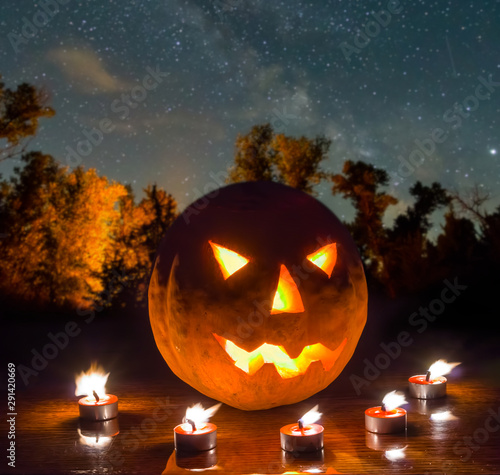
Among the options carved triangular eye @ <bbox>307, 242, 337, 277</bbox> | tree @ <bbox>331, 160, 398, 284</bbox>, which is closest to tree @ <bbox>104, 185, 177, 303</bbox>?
tree @ <bbox>331, 160, 398, 284</bbox>

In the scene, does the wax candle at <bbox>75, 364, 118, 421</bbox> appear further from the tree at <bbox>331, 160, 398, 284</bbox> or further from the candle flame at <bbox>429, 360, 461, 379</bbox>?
the tree at <bbox>331, 160, 398, 284</bbox>

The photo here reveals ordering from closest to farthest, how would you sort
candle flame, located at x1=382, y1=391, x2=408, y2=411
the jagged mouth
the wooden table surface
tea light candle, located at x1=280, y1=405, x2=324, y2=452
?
the wooden table surface
tea light candle, located at x1=280, y1=405, x2=324, y2=452
candle flame, located at x1=382, y1=391, x2=408, y2=411
the jagged mouth

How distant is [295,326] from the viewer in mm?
3547

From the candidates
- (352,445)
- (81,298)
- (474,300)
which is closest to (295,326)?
(352,445)

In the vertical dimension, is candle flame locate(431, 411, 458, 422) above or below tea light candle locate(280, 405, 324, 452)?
below

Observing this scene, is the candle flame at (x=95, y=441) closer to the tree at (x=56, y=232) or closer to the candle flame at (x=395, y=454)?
the candle flame at (x=395, y=454)

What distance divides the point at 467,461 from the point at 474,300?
5931mm

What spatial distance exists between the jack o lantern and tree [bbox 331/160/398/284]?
9037 millimetres

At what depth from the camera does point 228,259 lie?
368 centimetres

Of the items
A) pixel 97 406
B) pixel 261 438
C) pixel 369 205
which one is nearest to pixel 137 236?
pixel 369 205

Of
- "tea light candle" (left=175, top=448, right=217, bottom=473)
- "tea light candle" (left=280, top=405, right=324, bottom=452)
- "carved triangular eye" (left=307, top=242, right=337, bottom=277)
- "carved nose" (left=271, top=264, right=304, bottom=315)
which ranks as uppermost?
"carved triangular eye" (left=307, top=242, right=337, bottom=277)

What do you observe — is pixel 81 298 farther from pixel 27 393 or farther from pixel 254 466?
pixel 254 466

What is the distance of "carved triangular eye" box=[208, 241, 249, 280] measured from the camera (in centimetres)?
365

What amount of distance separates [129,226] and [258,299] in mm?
17894
